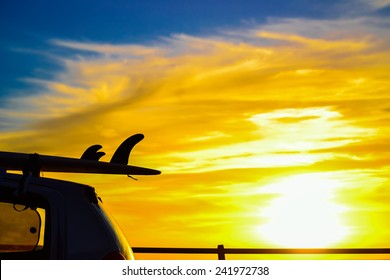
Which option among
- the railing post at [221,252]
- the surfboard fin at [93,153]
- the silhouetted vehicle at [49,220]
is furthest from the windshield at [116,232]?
the railing post at [221,252]

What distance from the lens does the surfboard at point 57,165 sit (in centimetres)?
475

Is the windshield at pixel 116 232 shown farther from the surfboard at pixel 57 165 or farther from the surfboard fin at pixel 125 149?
the surfboard fin at pixel 125 149

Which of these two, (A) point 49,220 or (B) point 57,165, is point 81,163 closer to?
(B) point 57,165

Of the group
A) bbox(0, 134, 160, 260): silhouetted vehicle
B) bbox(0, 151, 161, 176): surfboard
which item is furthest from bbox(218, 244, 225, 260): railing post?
bbox(0, 134, 160, 260): silhouetted vehicle

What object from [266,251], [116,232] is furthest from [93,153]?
[266,251]

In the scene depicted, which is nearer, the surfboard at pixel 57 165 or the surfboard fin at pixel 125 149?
the surfboard at pixel 57 165

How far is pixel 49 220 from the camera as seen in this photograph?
14.6ft

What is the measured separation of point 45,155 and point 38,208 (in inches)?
19.7

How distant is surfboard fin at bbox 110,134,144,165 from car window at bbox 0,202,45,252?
100cm

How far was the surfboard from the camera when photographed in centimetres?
475

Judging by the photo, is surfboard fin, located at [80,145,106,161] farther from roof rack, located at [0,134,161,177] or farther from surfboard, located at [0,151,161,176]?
surfboard, located at [0,151,161,176]

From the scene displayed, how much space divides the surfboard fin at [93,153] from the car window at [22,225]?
81cm

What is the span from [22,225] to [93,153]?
912mm
